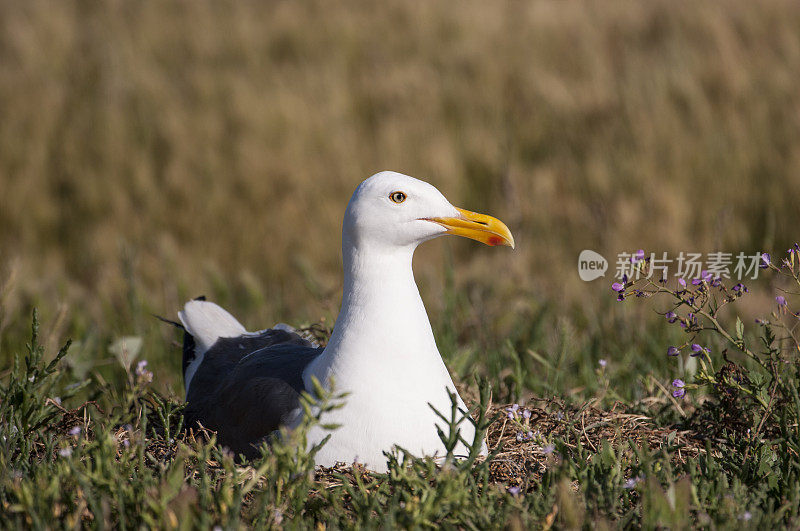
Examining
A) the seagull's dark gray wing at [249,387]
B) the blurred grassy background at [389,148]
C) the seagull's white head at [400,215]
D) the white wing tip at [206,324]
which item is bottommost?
→ the seagull's dark gray wing at [249,387]

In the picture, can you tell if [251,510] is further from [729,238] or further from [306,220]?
[306,220]

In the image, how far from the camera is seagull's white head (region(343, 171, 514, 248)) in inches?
120

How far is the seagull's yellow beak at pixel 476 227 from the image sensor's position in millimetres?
3117

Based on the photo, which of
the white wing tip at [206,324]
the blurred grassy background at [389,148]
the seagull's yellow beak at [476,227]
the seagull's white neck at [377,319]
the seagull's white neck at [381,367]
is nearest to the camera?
the seagull's white neck at [381,367]

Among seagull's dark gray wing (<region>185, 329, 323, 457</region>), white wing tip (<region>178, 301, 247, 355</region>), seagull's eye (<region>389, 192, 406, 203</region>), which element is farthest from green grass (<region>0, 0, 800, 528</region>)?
seagull's eye (<region>389, 192, 406, 203</region>)

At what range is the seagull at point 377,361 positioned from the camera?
289 centimetres

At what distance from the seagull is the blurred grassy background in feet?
6.13

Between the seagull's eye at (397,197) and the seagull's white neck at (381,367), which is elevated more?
the seagull's eye at (397,197)

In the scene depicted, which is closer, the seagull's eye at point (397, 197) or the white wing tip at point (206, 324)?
the seagull's eye at point (397, 197)

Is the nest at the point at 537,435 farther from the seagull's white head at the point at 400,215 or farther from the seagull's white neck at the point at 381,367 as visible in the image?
the seagull's white head at the point at 400,215

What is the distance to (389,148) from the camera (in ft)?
27.2

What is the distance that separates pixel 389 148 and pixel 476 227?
5.24 m

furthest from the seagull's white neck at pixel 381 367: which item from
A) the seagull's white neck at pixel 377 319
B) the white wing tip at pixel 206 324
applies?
the white wing tip at pixel 206 324

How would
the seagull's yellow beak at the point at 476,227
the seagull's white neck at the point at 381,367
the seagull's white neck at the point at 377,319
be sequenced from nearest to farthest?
the seagull's white neck at the point at 381,367 < the seagull's white neck at the point at 377,319 < the seagull's yellow beak at the point at 476,227
